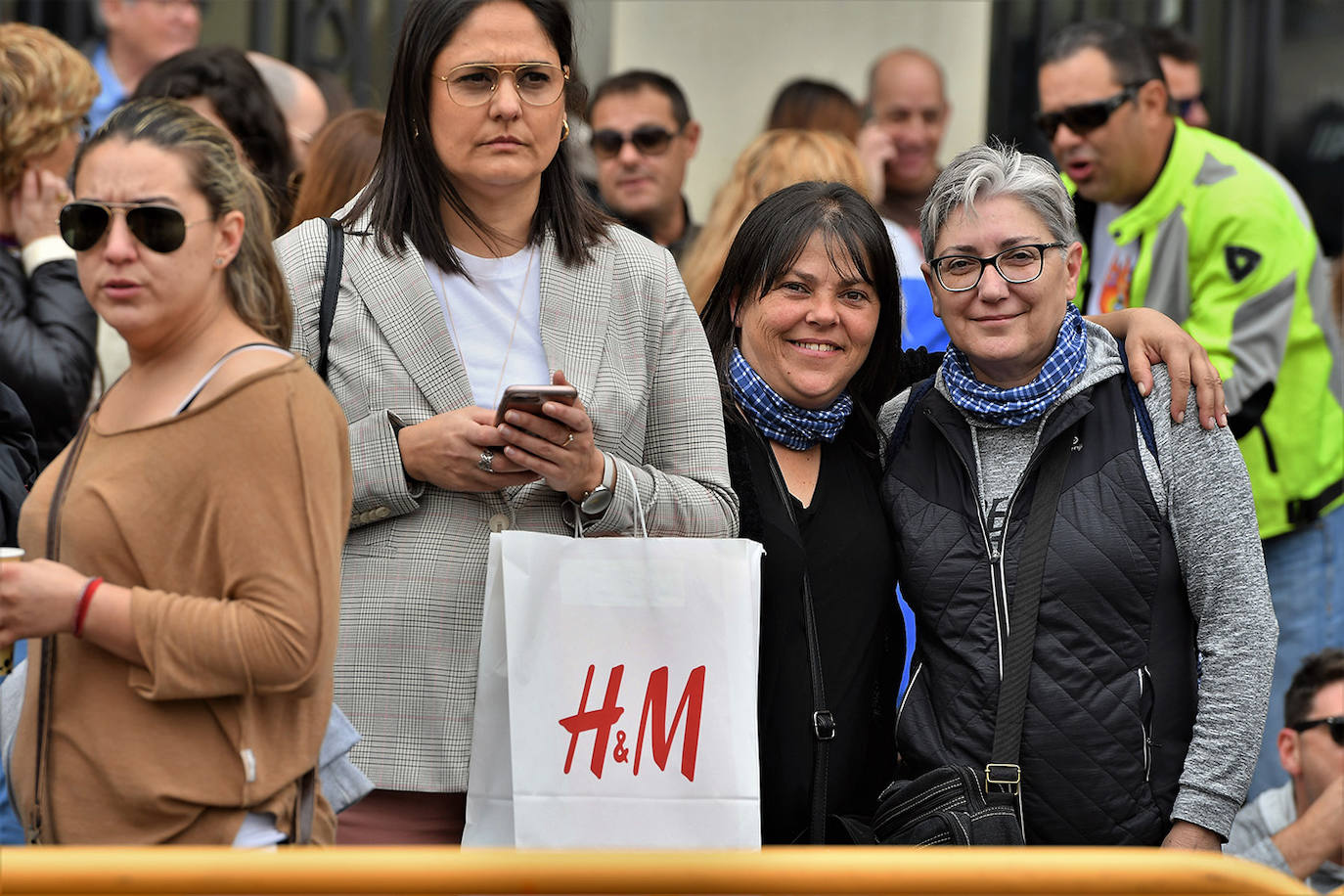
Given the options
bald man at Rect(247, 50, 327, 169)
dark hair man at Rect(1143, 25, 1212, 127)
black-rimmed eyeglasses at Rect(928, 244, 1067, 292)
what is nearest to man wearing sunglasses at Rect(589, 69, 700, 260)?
bald man at Rect(247, 50, 327, 169)

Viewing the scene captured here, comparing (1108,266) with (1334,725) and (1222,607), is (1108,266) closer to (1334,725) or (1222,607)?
(1334,725)

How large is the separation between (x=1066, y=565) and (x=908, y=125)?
3653mm

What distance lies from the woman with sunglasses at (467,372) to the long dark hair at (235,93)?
1817 millimetres

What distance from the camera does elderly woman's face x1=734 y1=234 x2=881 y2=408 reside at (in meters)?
3.35

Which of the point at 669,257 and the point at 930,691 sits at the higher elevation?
the point at 669,257

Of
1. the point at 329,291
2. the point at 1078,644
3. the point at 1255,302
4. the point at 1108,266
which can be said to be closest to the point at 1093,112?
the point at 1108,266

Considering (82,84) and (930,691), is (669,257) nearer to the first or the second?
(930,691)

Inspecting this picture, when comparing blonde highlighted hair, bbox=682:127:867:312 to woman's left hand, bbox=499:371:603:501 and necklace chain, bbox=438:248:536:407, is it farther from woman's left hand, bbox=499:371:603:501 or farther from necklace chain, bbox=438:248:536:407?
woman's left hand, bbox=499:371:603:501

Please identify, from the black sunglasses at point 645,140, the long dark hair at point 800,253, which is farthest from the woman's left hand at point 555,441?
the black sunglasses at point 645,140

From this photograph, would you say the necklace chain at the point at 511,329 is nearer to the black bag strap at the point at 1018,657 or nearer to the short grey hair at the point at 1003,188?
the short grey hair at the point at 1003,188

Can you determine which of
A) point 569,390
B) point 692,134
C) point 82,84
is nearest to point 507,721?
point 569,390

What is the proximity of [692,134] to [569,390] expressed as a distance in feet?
11.4

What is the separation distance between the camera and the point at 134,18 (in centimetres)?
599

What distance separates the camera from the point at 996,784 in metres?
3.10
